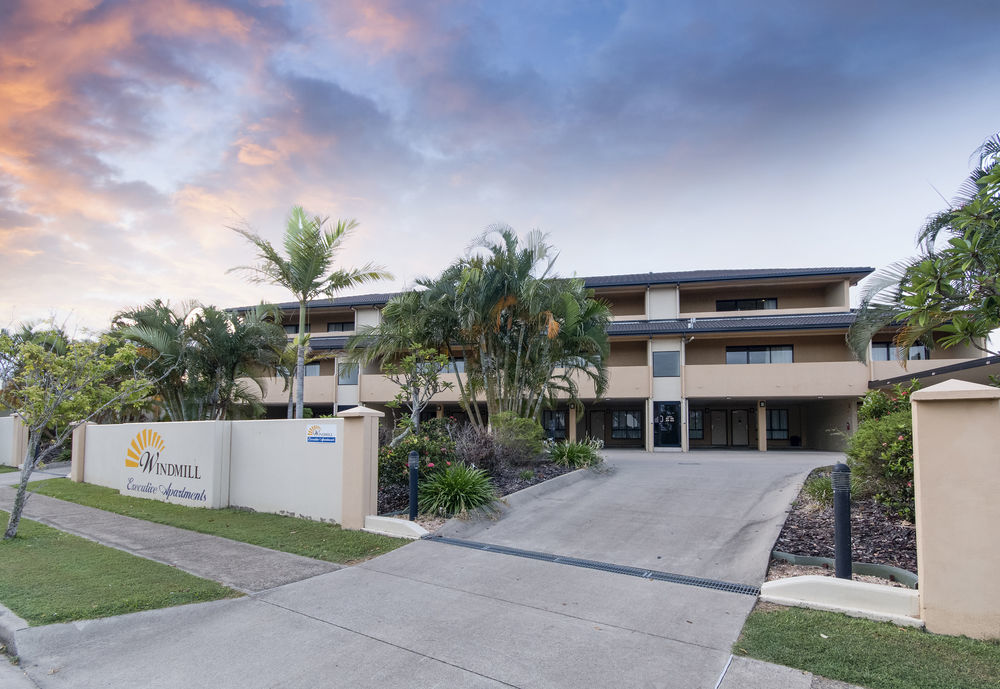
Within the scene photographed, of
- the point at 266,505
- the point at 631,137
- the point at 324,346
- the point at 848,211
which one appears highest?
the point at 631,137

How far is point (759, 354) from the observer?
25.0 m

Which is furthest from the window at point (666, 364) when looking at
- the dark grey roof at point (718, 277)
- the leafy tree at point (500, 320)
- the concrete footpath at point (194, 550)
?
the concrete footpath at point (194, 550)

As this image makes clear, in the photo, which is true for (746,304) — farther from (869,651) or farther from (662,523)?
(869,651)

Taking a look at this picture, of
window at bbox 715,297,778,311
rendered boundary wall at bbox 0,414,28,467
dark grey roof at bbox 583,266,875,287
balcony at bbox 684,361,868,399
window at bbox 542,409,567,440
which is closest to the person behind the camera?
balcony at bbox 684,361,868,399

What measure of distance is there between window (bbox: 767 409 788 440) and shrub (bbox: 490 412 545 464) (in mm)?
18761

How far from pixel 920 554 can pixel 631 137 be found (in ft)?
35.3

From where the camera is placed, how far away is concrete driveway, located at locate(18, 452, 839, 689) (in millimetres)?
4016

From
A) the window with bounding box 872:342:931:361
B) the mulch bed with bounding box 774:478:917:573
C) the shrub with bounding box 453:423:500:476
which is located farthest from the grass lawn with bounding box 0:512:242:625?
the window with bounding box 872:342:931:361

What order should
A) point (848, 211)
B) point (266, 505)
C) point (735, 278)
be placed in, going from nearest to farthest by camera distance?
1. point (266, 505)
2. point (848, 211)
3. point (735, 278)

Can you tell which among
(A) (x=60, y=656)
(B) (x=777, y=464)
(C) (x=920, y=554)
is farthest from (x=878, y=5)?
(A) (x=60, y=656)

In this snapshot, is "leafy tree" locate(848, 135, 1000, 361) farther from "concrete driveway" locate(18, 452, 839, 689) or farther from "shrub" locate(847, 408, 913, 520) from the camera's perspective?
"concrete driveway" locate(18, 452, 839, 689)

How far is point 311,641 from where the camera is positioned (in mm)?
4590

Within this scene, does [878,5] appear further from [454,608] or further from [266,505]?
[266,505]

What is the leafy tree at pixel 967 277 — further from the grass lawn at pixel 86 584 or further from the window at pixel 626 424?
the window at pixel 626 424
